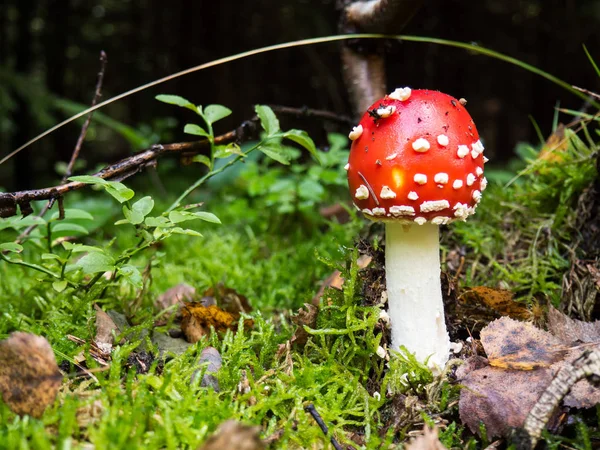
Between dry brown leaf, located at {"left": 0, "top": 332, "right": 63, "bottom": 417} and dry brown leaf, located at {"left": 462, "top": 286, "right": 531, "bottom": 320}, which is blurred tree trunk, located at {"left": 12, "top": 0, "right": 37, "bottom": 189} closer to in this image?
dry brown leaf, located at {"left": 0, "top": 332, "right": 63, "bottom": 417}

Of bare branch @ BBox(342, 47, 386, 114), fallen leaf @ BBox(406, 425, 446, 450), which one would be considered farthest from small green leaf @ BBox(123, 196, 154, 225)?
bare branch @ BBox(342, 47, 386, 114)

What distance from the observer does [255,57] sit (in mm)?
6242

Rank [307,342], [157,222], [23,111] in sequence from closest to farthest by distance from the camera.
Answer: [157,222] → [307,342] → [23,111]

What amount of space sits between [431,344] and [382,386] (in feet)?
0.83

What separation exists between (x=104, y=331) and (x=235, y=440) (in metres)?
0.94

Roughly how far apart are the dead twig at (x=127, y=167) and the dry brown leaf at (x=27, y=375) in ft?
1.52

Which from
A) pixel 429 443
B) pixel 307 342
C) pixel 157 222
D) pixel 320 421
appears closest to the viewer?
pixel 429 443

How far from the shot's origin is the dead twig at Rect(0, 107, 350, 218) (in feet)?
5.21

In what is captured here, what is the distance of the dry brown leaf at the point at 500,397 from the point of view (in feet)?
4.63

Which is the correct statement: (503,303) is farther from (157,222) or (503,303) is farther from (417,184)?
(157,222)

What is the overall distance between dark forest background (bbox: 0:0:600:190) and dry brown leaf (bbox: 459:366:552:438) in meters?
3.18

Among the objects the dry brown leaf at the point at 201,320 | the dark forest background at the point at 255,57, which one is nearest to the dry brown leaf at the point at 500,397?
the dry brown leaf at the point at 201,320

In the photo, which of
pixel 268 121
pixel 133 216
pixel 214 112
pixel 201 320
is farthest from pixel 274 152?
pixel 201 320

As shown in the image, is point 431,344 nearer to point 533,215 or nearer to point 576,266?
point 576,266
